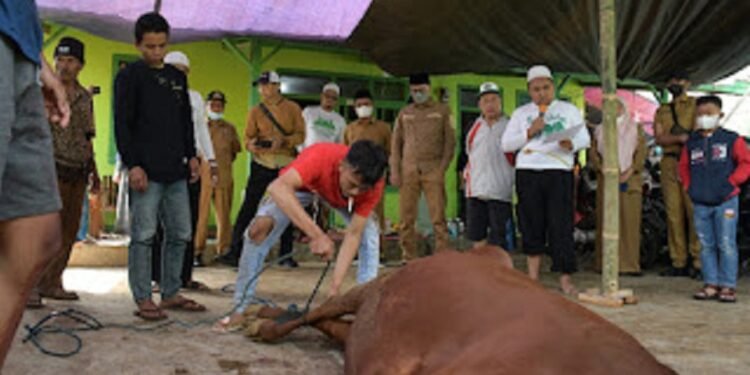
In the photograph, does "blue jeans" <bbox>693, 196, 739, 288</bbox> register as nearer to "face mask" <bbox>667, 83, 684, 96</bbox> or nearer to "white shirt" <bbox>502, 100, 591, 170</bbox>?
"white shirt" <bbox>502, 100, 591, 170</bbox>

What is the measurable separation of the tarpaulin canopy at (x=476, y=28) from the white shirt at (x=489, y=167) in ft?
3.80

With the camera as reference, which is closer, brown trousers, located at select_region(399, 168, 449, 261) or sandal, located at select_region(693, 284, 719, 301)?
sandal, located at select_region(693, 284, 719, 301)

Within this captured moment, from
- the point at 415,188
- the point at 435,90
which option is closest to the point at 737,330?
the point at 415,188

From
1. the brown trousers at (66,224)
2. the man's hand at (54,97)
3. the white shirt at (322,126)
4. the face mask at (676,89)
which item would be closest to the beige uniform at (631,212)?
the face mask at (676,89)

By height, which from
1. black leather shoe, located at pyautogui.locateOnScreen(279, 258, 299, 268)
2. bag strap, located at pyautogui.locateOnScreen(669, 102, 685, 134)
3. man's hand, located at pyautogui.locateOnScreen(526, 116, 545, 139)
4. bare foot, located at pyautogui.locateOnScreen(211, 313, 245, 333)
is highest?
bag strap, located at pyautogui.locateOnScreen(669, 102, 685, 134)

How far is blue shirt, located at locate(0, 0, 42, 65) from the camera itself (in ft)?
5.87

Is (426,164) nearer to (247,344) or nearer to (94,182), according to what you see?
(94,182)

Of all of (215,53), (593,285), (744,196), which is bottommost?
(593,285)

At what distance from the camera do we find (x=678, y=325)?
13.6 ft

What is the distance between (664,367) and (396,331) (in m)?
0.81

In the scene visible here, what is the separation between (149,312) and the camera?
3930 millimetres

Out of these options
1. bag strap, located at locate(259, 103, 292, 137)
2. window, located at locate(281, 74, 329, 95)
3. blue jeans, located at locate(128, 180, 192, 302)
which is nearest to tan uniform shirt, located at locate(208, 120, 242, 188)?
bag strap, located at locate(259, 103, 292, 137)

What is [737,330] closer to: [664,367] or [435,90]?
[664,367]

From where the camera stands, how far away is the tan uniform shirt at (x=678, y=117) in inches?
272
